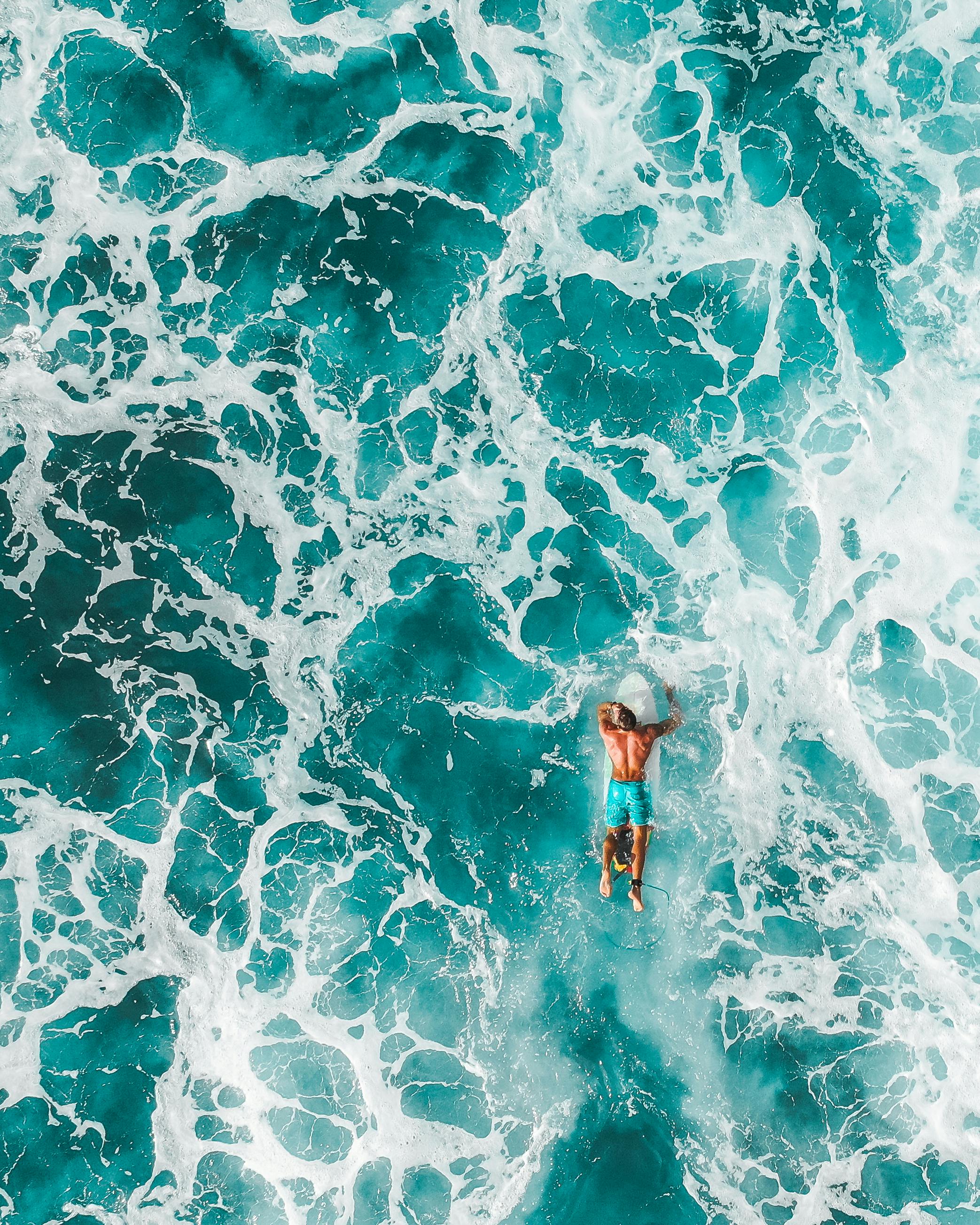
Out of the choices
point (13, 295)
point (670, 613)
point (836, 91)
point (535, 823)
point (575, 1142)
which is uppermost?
point (836, 91)

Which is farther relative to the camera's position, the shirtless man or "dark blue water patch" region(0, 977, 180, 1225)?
"dark blue water patch" region(0, 977, 180, 1225)

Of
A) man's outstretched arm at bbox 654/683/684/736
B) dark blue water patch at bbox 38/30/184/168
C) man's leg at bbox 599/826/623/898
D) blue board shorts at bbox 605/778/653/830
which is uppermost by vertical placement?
dark blue water patch at bbox 38/30/184/168

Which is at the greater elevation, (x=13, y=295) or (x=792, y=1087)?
(x=13, y=295)

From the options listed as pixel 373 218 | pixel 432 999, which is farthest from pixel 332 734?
pixel 373 218

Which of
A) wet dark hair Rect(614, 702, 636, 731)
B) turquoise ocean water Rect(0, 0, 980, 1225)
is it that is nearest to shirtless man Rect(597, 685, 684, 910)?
wet dark hair Rect(614, 702, 636, 731)

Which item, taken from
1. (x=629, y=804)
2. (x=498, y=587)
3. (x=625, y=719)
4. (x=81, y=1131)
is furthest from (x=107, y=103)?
(x=81, y=1131)

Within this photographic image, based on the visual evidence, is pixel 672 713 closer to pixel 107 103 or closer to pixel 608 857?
pixel 608 857

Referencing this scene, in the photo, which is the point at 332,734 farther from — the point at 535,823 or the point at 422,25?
the point at 422,25

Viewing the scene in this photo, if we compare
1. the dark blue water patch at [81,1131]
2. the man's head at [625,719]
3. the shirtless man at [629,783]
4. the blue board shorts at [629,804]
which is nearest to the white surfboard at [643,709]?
the shirtless man at [629,783]

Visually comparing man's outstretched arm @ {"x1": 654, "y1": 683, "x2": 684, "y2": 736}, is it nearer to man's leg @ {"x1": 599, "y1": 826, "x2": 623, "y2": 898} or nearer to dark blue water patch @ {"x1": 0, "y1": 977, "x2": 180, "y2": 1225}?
man's leg @ {"x1": 599, "y1": 826, "x2": 623, "y2": 898}
